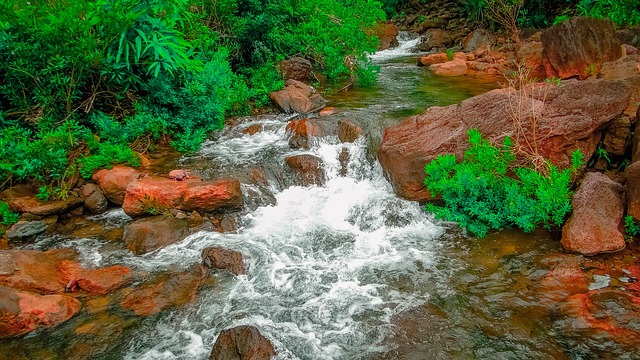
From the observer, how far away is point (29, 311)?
4246mm

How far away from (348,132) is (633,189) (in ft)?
14.7

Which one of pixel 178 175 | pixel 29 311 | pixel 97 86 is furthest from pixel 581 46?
pixel 29 311

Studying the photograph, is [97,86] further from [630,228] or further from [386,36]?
[386,36]

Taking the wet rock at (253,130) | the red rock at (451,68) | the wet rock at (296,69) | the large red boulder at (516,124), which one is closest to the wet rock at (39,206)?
the wet rock at (253,130)

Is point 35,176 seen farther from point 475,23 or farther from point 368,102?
point 475,23

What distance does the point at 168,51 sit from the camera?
714cm

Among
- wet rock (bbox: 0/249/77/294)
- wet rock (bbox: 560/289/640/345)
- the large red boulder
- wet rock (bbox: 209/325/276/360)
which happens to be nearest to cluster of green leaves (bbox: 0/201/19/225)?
wet rock (bbox: 0/249/77/294)

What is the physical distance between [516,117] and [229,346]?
478cm

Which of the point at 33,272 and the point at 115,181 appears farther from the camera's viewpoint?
the point at 115,181

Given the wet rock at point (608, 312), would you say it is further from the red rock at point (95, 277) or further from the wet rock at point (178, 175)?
the wet rock at point (178, 175)

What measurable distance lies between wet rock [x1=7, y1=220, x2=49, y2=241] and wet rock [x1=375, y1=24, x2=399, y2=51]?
16.7 meters

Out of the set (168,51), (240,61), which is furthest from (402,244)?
(240,61)

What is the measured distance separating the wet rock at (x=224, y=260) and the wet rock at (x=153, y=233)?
2.27 feet

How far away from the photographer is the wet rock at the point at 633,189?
4.93 meters
